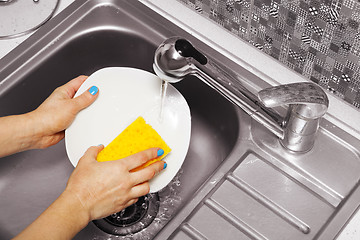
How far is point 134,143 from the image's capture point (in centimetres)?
106

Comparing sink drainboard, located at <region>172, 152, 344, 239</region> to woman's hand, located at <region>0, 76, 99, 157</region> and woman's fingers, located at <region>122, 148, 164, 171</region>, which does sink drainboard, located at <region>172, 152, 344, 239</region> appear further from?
woman's hand, located at <region>0, 76, 99, 157</region>

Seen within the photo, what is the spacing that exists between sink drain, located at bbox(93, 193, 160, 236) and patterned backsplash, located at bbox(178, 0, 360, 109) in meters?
0.46

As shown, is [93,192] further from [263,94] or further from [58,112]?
[263,94]

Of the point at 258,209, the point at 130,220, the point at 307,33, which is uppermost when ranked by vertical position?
the point at 307,33

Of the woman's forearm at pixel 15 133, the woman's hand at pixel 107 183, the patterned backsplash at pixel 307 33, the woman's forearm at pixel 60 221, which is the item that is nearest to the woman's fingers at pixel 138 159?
the woman's hand at pixel 107 183

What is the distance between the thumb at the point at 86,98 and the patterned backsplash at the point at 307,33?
0.34m

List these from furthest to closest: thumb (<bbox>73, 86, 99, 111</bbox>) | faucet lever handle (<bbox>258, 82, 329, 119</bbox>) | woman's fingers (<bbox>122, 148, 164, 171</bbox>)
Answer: thumb (<bbox>73, 86, 99, 111</bbox>) → woman's fingers (<bbox>122, 148, 164, 171</bbox>) → faucet lever handle (<bbox>258, 82, 329, 119</bbox>)

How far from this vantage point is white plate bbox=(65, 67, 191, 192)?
1081mm

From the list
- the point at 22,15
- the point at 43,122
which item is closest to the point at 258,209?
the point at 43,122

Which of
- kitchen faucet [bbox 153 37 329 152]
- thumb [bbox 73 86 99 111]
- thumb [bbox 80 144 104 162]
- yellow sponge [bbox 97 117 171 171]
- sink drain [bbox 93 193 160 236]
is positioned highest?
kitchen faucet [bbox 153 37 329 152]

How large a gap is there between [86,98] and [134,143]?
144 millimetres

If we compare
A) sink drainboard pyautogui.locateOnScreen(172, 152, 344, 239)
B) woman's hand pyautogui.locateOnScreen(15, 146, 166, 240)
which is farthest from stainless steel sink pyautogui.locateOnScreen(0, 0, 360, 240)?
woman's hand pyautogui.locateOnScreen(15, 146, 166, 240)

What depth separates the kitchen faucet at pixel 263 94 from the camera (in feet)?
2.85

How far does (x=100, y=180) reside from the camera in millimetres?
947
